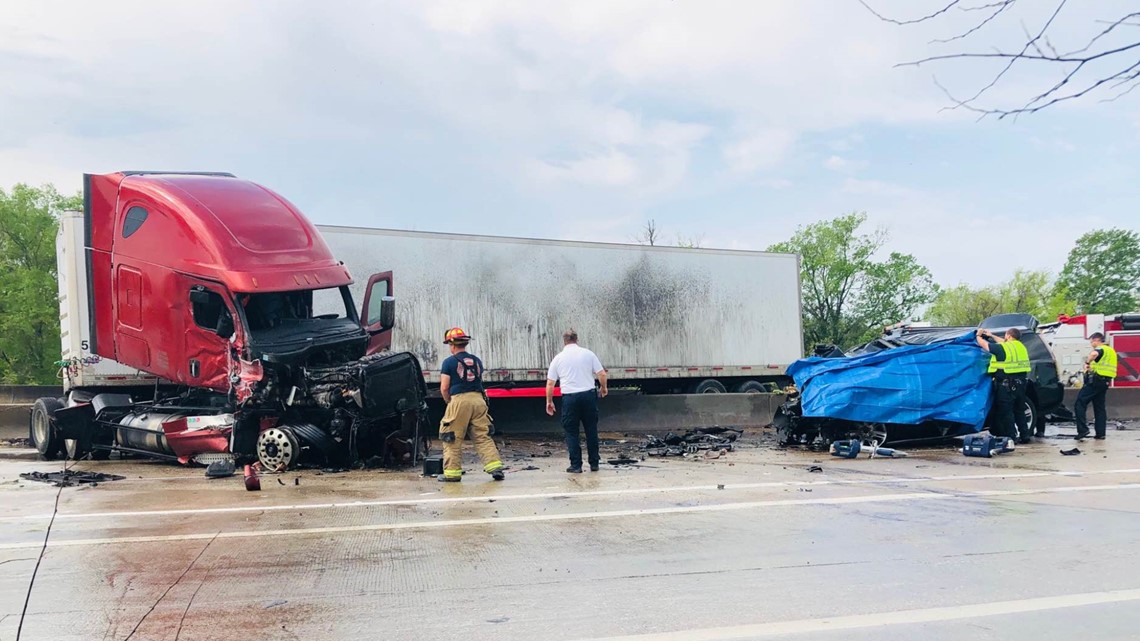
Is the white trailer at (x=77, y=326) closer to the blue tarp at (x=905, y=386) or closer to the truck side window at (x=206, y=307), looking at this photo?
the truck side window at (x=206, y=307)

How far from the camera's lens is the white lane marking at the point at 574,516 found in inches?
250

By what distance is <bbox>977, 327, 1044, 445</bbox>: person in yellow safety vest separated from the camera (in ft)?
41.2

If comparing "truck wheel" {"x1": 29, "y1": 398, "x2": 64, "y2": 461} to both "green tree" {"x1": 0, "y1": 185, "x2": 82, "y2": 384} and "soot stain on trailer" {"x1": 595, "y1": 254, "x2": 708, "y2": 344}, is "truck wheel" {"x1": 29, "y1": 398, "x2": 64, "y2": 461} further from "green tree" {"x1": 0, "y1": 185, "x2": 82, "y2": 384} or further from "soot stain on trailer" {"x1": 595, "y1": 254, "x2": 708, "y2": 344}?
"green tree" {"x1": 0, "y1": 185, "x2": 82, "y2": 384}

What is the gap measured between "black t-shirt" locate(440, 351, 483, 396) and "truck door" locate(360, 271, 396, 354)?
8.91ft

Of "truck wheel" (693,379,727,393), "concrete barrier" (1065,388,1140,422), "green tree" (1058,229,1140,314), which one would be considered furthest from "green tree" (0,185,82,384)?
"green tree" (1058,229,1140,314)

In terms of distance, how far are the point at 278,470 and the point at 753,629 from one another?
7.18m

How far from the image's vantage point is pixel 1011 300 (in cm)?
7344

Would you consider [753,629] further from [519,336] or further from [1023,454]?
[519,336]

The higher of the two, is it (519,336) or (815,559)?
(519,336)

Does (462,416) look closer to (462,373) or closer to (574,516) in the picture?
(462,373)

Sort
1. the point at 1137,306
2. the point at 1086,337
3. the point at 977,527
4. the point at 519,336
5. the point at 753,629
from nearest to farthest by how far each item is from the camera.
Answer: the point at 753,629
the point at 977,527
the point at 519,336
the point at 1086,337
the point at 1137,306

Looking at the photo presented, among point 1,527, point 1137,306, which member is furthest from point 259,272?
→ point 1137,306

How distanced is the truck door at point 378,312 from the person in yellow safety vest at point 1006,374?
8.14 meters

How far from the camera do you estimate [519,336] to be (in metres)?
18.7
